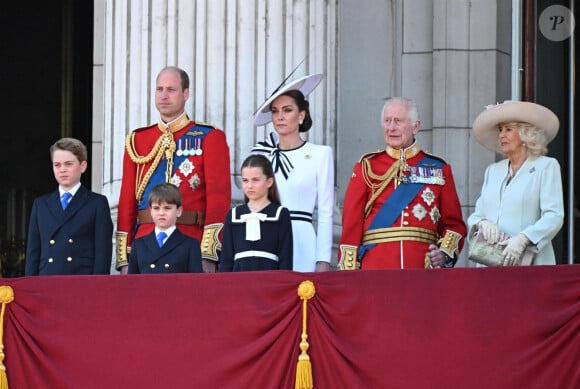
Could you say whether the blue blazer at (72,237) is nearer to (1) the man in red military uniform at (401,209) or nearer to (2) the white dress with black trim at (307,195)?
(2) the white dress with black trim at (307,195)

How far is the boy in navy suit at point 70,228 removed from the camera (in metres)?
9.71

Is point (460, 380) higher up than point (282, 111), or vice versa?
point (282, 111)

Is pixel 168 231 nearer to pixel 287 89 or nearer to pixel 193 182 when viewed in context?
pixel 193 182

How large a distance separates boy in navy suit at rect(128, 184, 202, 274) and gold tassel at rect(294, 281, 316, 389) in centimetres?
104

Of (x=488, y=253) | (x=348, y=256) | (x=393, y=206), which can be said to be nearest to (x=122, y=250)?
(x=348, y=256)

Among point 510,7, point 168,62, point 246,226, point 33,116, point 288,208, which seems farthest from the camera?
point 33,116

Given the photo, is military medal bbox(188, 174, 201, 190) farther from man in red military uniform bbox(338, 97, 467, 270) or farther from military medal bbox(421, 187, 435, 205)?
military medal bbox(421, 187, 435, 205)

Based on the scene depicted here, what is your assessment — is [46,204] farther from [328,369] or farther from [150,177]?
[328,369]

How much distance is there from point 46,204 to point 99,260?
471 millimetres

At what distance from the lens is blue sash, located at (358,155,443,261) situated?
9859mm

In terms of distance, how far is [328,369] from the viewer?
8.52m

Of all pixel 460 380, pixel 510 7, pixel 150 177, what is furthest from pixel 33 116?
pixel 460 380

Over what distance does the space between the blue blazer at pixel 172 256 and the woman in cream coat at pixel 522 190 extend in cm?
154

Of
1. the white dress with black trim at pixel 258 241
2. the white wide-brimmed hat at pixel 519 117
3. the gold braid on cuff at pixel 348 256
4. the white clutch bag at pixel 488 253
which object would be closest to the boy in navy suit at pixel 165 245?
the white dress with black trim at pixel 258 241
